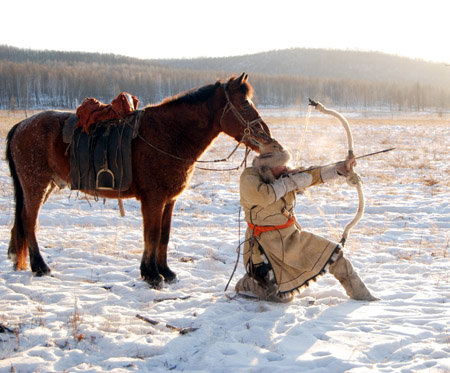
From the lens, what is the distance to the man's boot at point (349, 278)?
4.22 meters

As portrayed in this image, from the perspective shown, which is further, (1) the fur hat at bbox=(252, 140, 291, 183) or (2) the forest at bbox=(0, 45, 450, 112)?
(2) the forest at bbox=(0, 45, 450, 112)

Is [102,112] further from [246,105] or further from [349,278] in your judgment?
[349,278]

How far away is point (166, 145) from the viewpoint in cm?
490

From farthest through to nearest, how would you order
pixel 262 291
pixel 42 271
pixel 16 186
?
pixel 16 186
pixel 42 271
pixel 262 291

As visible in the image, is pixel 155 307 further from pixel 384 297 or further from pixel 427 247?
pixel 427 247

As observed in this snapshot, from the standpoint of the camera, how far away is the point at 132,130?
16.5 feet

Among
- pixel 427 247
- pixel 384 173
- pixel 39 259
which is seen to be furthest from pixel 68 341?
pixel 384 173

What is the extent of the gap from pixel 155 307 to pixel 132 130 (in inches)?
82.5

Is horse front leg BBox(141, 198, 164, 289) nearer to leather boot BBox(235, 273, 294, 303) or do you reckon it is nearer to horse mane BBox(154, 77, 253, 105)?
leather boot BBox(235, 273, 294, 303)

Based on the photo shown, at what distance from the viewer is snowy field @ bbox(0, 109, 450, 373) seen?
3.08m

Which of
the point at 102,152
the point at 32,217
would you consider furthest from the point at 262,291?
the point at 32,217

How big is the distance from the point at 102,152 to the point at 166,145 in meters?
0.84

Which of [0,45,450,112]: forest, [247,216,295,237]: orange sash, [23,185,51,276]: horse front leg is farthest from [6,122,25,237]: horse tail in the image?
[0,45,450,112]: forest

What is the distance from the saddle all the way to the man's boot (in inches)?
99.7
